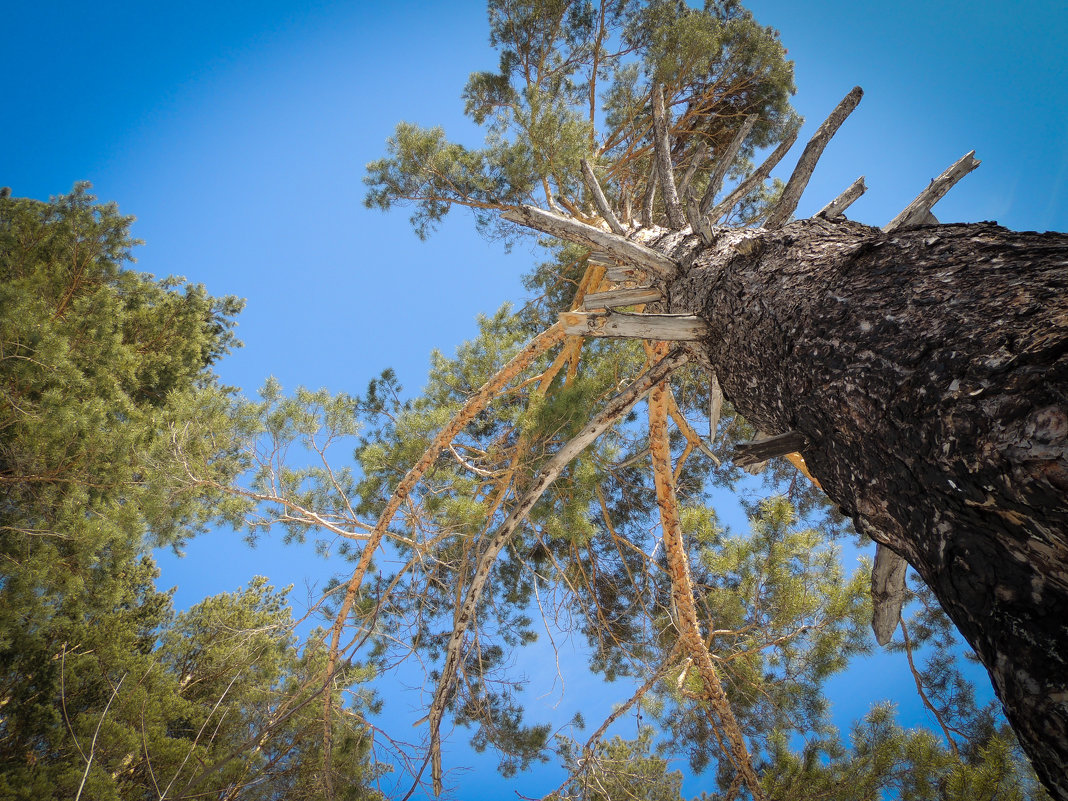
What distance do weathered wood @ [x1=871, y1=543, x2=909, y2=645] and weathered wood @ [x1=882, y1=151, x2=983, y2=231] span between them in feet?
3.94

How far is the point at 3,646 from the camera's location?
9.61 feet

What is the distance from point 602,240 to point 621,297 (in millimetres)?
411

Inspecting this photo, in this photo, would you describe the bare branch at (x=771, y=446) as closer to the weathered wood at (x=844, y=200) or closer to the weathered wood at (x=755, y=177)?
the weathered wood at (x=844, y=200)

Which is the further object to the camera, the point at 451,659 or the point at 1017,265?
the point at 451,659

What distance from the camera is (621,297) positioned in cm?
246

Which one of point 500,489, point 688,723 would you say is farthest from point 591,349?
point 688,723

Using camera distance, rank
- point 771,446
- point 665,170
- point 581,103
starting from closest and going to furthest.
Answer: point 771,446 < point 665,170 < point 581,103

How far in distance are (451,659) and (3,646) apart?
2.64 metres

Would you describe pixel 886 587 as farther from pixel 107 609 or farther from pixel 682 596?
pixel 107 609

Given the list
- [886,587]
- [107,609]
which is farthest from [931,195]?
[107,609]

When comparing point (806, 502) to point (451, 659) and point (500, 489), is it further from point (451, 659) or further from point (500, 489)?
point (451, 659)

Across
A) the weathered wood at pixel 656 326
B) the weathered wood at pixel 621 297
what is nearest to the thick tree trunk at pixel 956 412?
the weathered wood at pixel 656 326

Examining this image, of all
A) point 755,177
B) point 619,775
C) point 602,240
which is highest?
point 755,177

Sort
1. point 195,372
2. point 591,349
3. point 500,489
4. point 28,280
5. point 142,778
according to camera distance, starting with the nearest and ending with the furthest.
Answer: point 142,778
point 500,489
point 28,280
point 591,349
point 195,372
